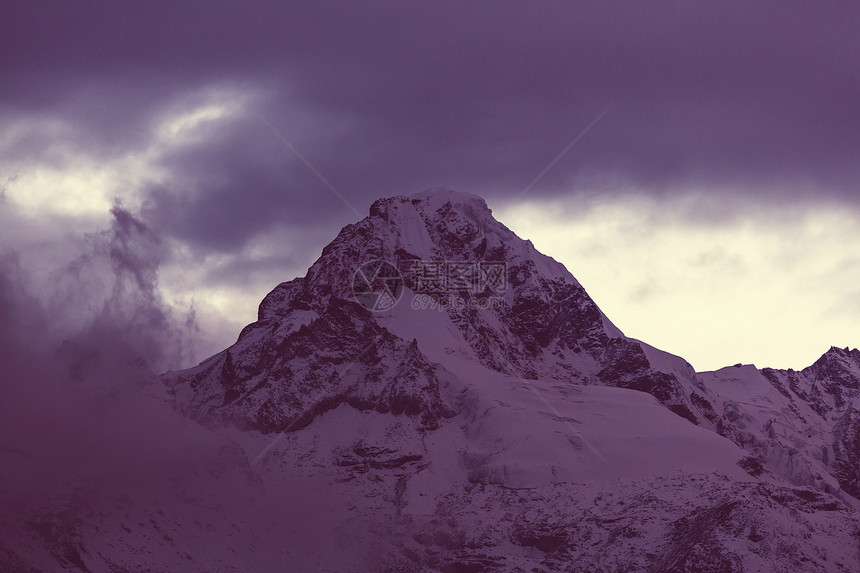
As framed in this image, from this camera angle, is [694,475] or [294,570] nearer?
[294,570]

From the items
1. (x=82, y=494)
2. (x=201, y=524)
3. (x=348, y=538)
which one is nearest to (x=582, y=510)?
(x=348, y=538)

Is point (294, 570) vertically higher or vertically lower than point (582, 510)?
lower

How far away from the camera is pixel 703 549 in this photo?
161 metres

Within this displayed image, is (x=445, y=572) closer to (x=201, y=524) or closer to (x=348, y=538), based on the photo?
(x=348, y=538)

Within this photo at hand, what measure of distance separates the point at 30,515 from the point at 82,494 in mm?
10451

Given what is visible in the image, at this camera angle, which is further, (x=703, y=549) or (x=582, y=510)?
(x=582, y=510)

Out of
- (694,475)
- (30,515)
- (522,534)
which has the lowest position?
(30,515)

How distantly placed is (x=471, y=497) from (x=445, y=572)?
1967cm

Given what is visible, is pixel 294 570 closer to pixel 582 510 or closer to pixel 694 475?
pixel 582 510

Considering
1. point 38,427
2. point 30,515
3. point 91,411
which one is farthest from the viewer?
point 91,411

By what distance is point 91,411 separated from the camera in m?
192

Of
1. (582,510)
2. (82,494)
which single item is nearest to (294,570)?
(82,494)

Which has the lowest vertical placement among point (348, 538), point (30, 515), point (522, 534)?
point (30, 515)

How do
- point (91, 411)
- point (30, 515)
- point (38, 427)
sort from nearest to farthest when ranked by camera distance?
1. point (30, 515)
2. point (38, 427)
3. point (91, 411)
